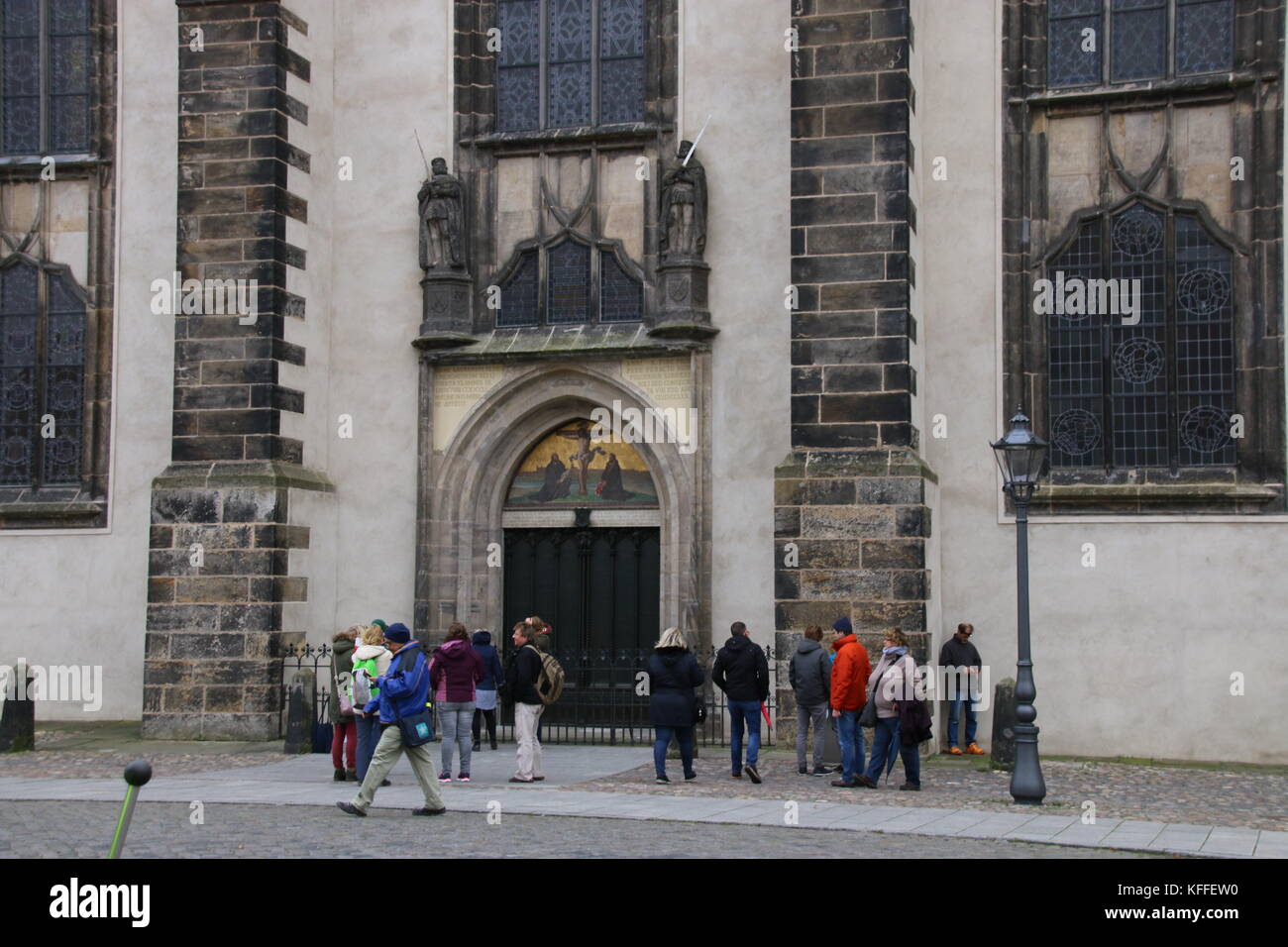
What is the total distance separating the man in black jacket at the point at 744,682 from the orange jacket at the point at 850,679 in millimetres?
681

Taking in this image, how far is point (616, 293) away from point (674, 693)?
6.49 meters

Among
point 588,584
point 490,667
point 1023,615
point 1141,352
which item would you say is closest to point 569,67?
point 588,584

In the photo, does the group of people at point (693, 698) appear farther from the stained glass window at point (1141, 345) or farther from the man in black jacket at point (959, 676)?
the stained glass window at point (1141, 345)

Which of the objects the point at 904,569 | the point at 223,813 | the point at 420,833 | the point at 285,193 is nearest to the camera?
the point at 420,833

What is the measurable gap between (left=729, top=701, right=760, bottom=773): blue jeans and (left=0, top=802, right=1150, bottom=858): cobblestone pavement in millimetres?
3179

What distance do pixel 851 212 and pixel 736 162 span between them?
7.03ft

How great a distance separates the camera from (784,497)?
18.3 meters

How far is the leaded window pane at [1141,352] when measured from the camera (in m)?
18.9

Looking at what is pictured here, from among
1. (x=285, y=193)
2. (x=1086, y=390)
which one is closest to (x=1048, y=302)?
(x=1086, y=390)

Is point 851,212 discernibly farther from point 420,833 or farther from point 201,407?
point 420,833

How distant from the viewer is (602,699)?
20.0m

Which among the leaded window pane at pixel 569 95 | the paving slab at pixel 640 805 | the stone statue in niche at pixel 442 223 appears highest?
the leaded window pane at pixel 569 95

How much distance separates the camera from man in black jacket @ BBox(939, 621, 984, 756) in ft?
61.2

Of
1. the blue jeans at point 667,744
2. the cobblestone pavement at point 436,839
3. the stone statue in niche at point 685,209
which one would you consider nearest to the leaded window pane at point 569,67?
the stone statue in niche at point 685,209
